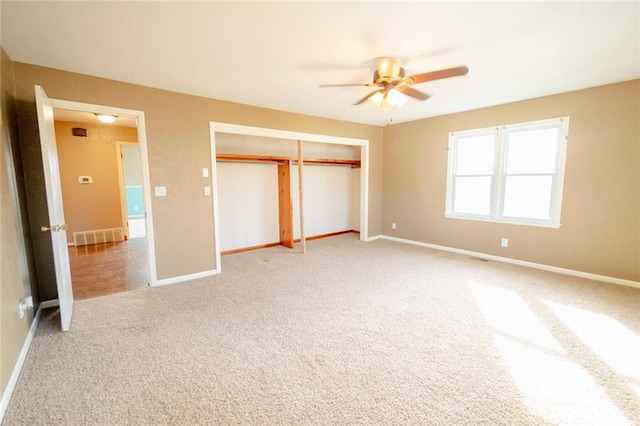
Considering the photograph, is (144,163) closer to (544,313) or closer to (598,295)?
(544,313)

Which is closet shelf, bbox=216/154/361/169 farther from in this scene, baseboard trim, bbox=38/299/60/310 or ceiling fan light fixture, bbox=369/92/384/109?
baseboard trim, bbox=38/299/60/310

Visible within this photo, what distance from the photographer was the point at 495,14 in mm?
1905

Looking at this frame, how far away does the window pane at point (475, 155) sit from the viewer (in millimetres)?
4406

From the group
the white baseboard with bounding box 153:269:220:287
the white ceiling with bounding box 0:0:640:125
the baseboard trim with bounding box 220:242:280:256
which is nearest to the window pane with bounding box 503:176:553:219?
the white ceiling with bounding box 0:0:640:125

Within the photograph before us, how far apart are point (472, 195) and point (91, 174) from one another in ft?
24.4

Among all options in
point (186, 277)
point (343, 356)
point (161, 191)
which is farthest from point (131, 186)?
point (343, 356)

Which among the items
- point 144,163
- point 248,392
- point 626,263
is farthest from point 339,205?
point 248,392

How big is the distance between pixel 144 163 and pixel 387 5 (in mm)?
Answer: 3038

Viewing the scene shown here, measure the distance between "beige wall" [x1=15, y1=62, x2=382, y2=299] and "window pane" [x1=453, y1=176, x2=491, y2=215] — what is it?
11.2ft

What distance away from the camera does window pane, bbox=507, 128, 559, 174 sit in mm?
3779

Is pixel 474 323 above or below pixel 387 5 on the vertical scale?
below

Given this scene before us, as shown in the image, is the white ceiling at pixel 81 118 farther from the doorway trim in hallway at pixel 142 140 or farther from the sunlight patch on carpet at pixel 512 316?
the sunlight patch on carpet at pixel 512 316

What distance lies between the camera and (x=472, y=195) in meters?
4.66

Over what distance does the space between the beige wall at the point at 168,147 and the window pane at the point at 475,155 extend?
327cm
